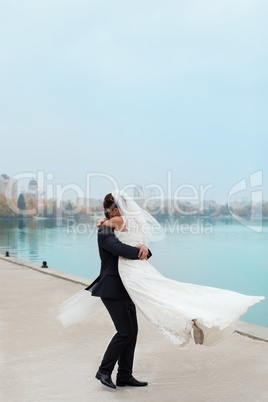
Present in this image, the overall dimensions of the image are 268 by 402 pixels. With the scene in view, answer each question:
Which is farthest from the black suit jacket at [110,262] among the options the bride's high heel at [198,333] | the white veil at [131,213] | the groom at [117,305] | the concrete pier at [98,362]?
the concrete pier at [98,362]

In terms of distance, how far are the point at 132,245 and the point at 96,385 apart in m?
1.35

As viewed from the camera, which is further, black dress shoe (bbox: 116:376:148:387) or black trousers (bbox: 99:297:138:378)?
black dress shoe (bbox: 116:376:148:387)

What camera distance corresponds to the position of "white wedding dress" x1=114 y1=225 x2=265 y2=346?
14.3ft

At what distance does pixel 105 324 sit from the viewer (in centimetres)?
744

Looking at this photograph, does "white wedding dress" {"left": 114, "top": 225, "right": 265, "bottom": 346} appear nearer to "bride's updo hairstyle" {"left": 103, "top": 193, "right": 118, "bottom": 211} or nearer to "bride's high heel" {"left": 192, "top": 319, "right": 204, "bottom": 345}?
"bride's high heel" {"left": 192, "top": 319, "right": 204, "bottom": 345}

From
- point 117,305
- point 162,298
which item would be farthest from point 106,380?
point 162,298

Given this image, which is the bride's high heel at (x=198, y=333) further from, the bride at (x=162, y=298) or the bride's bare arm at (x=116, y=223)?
the bride's bare arm at (x=116, y=223)

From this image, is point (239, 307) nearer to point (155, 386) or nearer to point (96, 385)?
point (155, 386)

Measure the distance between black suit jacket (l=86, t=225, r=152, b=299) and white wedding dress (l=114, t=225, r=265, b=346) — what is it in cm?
9

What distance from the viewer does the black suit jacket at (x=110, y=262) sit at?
4.71 m

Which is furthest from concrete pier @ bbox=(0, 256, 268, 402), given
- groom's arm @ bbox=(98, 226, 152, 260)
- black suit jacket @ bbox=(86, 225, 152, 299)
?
groom's arm @ bbox=(98, 226, 152, 260)

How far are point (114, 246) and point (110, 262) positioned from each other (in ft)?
0.66

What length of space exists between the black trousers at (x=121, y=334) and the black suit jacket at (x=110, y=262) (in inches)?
3.1

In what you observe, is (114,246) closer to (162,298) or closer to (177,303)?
(162,298)
